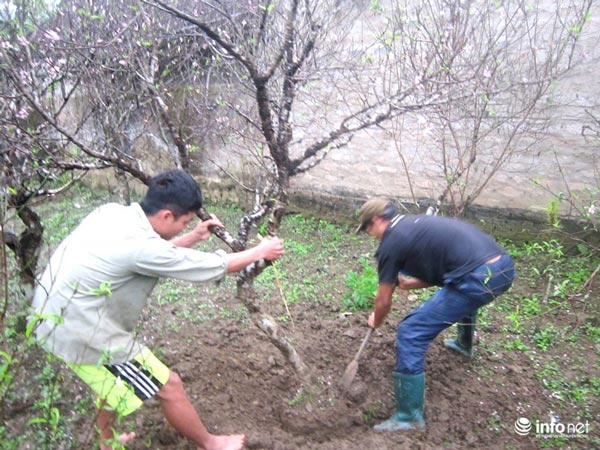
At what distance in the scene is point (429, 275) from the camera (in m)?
3.10

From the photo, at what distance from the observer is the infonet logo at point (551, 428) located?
2996mm

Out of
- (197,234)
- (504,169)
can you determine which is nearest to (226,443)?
(197,234)

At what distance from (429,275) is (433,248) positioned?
0.20m

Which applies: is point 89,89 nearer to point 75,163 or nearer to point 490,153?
point 75,163

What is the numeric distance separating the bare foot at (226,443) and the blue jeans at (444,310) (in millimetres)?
1049

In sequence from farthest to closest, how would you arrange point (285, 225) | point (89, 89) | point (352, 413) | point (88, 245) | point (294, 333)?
point (285, 225) → point (89, 89) → point (294, 333) → point (352, 413) → point (88, 245)

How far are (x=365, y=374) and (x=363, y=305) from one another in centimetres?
101

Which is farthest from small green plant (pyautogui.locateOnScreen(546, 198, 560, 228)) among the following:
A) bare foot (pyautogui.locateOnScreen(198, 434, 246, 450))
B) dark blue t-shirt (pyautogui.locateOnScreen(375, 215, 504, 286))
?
bare foot (pyautogui.locateOnScreen(198, 434, 246, 450))

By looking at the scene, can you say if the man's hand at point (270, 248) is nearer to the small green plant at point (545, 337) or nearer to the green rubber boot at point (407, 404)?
the green rubber boot at point (407, 404)

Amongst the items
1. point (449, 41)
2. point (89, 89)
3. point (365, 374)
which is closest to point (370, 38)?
point (449, 41)

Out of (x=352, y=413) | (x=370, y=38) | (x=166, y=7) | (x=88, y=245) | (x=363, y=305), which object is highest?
(x=370, y=38)

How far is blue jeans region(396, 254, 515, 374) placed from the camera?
2.93m

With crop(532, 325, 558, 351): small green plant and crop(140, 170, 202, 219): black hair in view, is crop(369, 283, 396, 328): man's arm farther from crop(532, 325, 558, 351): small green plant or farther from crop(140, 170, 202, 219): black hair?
crop(532, 325, 558, 351): small green plant

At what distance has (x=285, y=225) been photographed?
7031 millimetres
